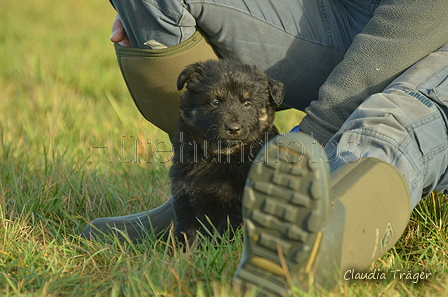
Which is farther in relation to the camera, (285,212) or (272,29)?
(272,29)

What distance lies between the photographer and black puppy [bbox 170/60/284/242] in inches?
96.9

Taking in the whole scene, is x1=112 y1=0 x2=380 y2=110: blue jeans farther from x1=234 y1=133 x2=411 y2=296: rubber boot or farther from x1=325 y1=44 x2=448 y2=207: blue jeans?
x1=234 y1=133 x2=411 y2=296: rubber boot

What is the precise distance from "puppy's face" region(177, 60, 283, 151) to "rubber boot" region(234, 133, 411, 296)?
0.97 meters

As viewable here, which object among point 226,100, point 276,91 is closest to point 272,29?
point 276,91

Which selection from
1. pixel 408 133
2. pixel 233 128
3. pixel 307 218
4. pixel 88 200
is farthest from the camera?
pixel 88 200

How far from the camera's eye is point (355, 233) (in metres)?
1.61

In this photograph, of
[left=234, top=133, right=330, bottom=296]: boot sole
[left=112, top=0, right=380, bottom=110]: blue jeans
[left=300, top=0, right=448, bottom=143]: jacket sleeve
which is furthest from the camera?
[left=112, top=0, right=380, bottom=110]: blue jeans

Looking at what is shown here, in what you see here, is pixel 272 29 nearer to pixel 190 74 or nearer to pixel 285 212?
pixel 190 74

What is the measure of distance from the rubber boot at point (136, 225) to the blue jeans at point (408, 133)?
1.03 meters

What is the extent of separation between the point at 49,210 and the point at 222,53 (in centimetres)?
118

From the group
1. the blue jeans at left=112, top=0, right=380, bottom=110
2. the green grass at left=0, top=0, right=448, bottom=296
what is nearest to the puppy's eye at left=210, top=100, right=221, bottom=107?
the blue jeans at left=112, top=0, right=380, bottom=110

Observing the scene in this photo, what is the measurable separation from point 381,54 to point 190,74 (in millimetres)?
912

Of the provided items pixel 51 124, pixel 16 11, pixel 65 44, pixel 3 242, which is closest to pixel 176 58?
pixel 3 242

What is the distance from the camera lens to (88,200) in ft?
9.32
